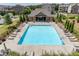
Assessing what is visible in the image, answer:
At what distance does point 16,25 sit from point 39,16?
30.1 inches

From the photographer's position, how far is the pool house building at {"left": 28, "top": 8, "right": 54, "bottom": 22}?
572cm

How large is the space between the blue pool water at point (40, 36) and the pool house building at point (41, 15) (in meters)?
0.25

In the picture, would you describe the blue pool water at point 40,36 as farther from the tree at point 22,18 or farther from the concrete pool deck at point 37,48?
the tree at point 22,18

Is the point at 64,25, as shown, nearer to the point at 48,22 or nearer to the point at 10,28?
the point at 48,22

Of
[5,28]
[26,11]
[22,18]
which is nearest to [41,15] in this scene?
[26,11]

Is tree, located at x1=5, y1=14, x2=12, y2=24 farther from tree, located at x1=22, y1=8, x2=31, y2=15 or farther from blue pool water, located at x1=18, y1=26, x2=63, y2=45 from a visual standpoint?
blue pool water, located at x1=18, y1=26, x2=63, y2=45

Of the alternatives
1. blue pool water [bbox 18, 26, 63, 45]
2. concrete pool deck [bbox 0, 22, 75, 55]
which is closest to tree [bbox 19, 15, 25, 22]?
blue pool water [bbox 18, 26, 63, 45]

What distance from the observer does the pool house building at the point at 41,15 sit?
5.72 meters

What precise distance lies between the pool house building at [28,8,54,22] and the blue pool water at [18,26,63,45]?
25 centimetres

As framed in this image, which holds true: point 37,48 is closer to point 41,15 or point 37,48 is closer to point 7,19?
point 41,15

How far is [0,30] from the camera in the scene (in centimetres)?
557

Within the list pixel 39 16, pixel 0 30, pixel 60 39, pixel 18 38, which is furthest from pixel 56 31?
pixel 0 30

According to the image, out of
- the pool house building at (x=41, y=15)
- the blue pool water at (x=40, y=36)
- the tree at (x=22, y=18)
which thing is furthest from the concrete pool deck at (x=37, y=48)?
the pool house building at (x=41, y=15)

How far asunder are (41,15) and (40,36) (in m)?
0.65
